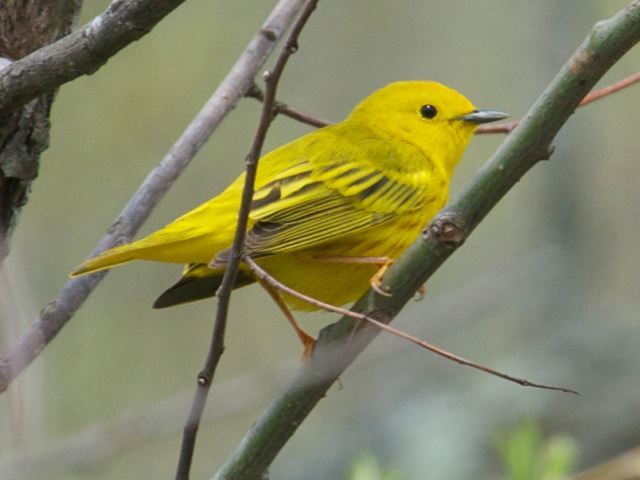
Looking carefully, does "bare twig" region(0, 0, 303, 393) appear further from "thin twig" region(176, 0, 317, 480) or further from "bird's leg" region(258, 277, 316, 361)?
"thin twig" region(176, 0, 317, 480)

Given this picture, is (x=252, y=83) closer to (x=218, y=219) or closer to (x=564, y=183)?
(x=218, y=219)

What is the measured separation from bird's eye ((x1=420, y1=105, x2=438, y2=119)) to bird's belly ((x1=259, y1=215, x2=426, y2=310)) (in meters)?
0.82

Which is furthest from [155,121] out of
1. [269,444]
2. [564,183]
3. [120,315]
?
[269,444]

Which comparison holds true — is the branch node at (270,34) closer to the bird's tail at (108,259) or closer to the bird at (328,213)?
the bird at (328,213)

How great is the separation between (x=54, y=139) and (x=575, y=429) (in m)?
3.98

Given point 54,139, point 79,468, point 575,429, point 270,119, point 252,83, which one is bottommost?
point 54,139

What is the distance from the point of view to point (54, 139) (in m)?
7.62

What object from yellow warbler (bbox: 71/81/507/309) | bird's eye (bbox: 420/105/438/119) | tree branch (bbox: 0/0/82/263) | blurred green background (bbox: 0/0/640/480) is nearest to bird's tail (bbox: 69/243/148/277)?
yellow warbler (bbox: 71/81/507/309)

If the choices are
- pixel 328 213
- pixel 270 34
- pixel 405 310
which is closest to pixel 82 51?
pixel 270 34

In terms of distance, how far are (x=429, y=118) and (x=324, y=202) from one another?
93cm

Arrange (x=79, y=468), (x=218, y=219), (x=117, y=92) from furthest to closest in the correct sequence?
(x=117, y=92)
(x=79, y=468)
(x=218, y=219)

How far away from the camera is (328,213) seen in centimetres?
371

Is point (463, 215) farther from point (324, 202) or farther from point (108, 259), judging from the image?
point (324, 202)

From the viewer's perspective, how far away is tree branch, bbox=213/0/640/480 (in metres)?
2.18
